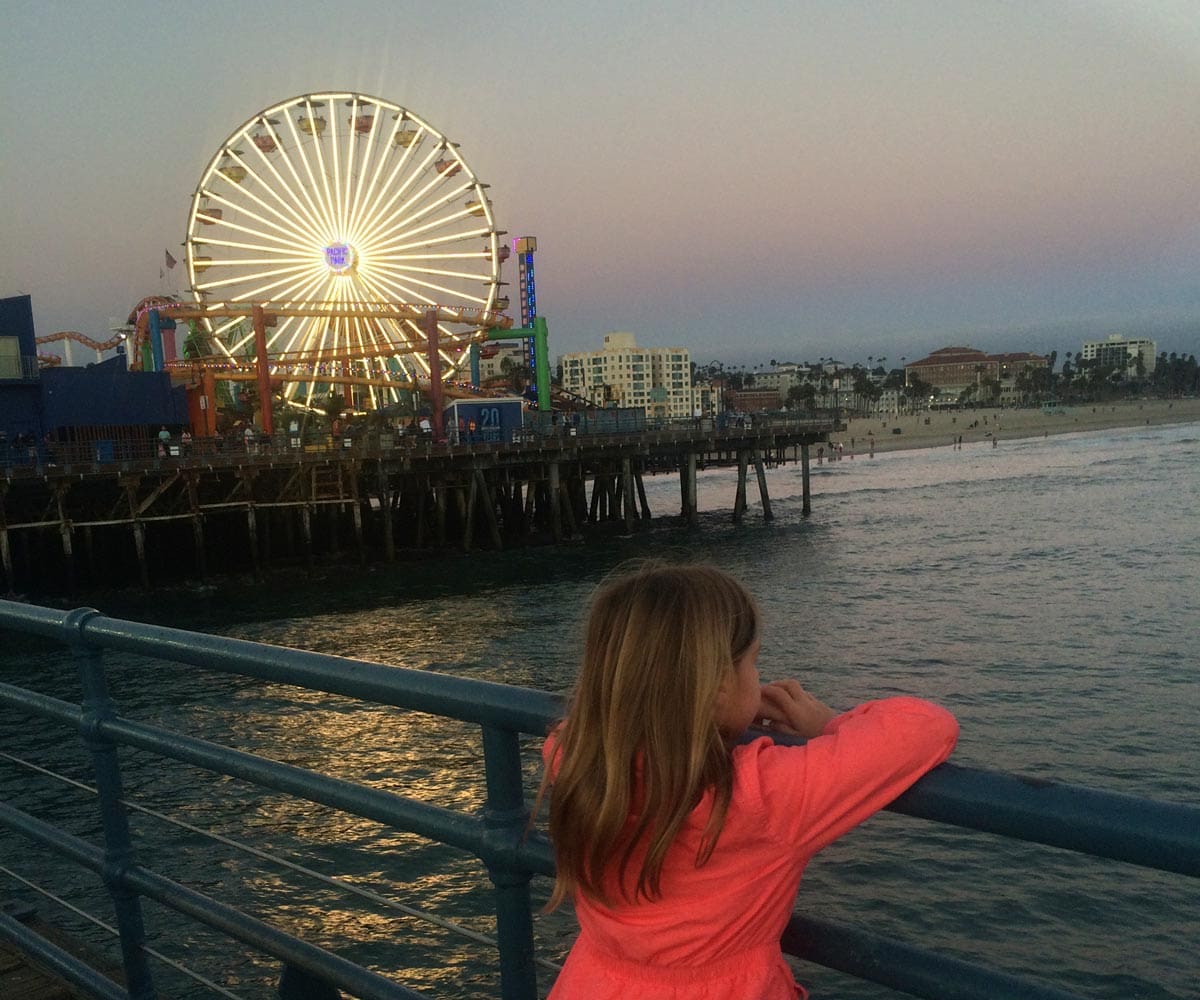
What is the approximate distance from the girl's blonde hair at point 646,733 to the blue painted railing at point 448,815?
5.1 inches

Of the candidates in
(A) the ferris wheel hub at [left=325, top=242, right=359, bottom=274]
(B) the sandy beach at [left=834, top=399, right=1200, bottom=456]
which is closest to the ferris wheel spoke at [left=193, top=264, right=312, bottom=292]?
(A) the ferris wheel hub at [left=325, top=242, right=359, bottom=274]

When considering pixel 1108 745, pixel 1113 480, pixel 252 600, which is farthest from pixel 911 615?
pixel 1113 480

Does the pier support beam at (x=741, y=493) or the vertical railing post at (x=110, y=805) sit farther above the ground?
the vertical railing post at (x=110, y=805)

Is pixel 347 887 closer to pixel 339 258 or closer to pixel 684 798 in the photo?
pixel 684 798

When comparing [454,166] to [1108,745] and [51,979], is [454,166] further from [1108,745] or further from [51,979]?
[51,979]

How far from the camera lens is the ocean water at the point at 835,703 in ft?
28.1

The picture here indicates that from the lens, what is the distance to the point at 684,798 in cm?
149

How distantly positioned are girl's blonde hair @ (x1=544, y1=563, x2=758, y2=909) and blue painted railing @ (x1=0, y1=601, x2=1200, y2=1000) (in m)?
0.13

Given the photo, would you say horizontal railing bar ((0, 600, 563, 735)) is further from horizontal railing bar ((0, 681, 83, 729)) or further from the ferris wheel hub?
the ferris wheel hub

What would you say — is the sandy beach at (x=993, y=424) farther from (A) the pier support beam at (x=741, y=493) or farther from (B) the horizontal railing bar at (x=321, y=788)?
(B) the horizontal railing bar at (x=321, y=788)

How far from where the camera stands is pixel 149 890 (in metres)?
2.63

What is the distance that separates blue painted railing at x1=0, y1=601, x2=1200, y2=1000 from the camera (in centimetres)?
125

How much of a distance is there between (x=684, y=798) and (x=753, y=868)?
6.3 inches

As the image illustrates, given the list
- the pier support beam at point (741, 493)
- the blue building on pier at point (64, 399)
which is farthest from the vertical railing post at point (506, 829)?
the pier support beam at point (741, 493)
